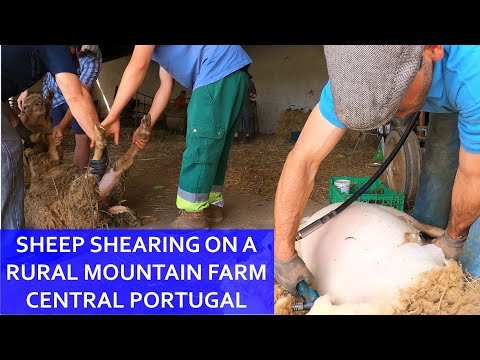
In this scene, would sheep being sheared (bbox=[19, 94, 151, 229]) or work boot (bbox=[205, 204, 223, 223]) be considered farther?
work boot (bbox=[205, 204, 223, 223])

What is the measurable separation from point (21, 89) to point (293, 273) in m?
2.48

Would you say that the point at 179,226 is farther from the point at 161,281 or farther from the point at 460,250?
the point at 460,250

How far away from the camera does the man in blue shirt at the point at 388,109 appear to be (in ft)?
4.83

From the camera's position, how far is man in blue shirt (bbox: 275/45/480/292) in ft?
4.83

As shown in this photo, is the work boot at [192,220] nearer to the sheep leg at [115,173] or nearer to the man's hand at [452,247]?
the sheep leg at [115,173]

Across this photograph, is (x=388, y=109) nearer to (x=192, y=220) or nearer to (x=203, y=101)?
(x=203, y=101)

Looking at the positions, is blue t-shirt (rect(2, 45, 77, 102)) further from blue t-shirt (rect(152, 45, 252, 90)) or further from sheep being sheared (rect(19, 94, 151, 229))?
blue t-shirt (rect(152, 45, 252, 90))

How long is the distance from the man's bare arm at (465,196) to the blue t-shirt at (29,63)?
2.35 meters

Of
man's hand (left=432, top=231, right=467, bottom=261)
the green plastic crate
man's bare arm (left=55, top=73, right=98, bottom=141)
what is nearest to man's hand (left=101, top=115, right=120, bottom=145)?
man's bare arm (left=55, top=73, right=98, bottom=141)

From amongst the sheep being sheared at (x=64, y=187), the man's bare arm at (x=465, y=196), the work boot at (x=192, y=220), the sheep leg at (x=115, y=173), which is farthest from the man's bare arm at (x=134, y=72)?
the man's bare arm at (x=465, y=196)

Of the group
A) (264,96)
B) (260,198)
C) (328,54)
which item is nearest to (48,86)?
(260,198)

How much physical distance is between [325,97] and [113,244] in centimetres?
227

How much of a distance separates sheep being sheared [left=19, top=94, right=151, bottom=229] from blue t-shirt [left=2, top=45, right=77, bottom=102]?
473 mm

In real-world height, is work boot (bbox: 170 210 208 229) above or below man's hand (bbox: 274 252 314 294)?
below
